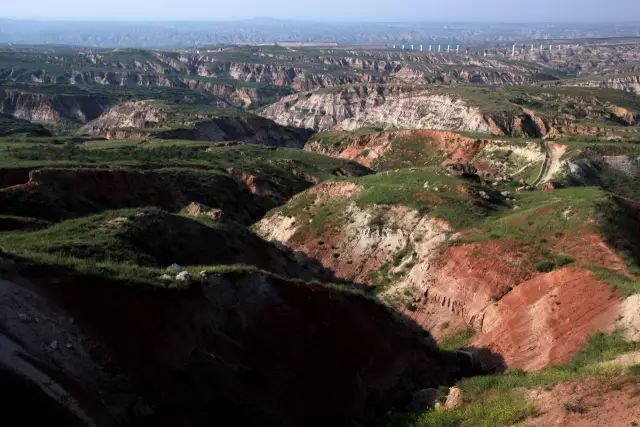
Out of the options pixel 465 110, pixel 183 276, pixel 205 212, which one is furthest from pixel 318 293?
pixel 465 110

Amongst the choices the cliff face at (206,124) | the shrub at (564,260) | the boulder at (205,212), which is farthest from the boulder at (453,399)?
the cliff face at (206,124)

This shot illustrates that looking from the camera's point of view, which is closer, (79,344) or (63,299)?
(79,344)

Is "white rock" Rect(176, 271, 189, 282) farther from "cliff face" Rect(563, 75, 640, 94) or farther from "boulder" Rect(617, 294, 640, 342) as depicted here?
"cliff face" Rect(563, 75, 640, 94)

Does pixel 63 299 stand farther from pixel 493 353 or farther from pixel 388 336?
pixel 493 353

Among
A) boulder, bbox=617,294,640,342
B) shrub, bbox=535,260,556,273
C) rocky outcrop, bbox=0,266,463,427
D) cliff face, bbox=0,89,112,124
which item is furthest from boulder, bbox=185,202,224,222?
cliff face, bbox=0,89,112,124

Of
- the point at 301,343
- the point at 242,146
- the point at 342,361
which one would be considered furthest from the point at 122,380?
the point at 242,146
